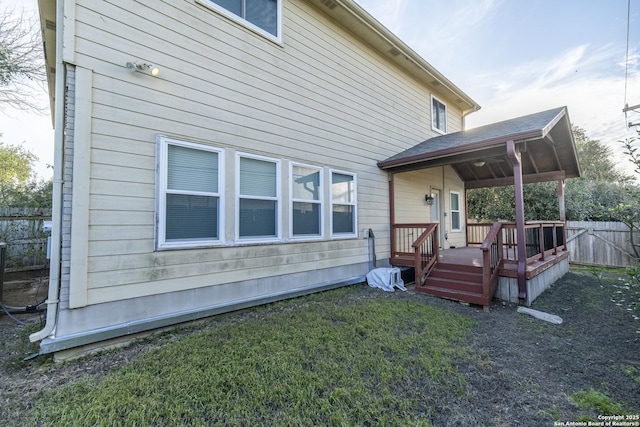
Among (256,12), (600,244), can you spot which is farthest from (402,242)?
(600,244)

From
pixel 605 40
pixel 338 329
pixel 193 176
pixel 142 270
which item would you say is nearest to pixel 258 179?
pixel 193 176

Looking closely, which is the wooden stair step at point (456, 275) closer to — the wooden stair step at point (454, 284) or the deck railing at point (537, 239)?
the wooden stair step at point (454, 284)

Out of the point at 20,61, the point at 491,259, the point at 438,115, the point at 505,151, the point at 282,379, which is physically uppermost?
the point at 20,61

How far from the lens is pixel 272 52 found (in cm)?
498

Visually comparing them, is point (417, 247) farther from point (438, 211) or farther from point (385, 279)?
point (438, 211)

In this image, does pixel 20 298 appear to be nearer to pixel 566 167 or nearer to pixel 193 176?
pixel 193 176

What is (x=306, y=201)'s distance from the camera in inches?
211

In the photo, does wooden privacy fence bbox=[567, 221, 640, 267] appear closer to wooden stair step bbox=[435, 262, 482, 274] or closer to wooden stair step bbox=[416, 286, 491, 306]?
wooden stair step bbox=[435, 262, 482, 274]

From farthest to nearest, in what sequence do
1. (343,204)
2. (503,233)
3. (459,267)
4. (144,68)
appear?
(503,233) → (343,204) → (459,267) → (144,68)

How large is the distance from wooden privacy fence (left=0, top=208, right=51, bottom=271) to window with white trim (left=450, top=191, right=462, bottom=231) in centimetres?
1193

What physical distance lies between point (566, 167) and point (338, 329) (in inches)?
328

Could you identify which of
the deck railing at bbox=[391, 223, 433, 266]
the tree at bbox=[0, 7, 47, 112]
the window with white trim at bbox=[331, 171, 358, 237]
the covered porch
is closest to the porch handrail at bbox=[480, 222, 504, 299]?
the covered porch

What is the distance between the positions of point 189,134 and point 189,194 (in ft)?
2.86

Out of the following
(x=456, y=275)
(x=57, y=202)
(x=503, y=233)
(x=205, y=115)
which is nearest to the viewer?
(x=57, y=202)
